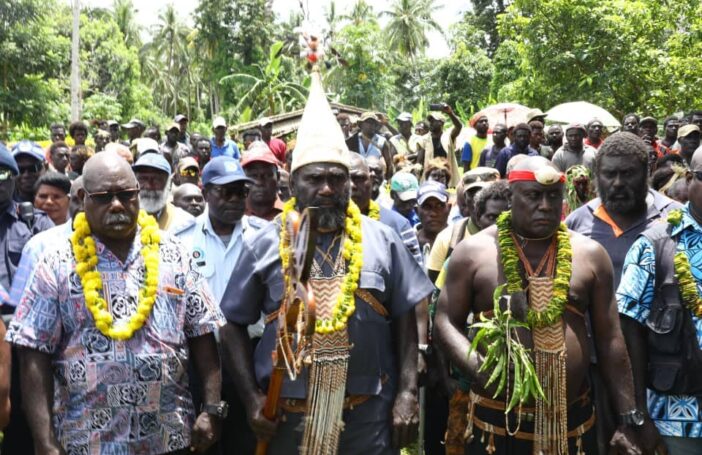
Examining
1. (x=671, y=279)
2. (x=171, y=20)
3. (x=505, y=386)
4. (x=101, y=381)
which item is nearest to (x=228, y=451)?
(x=101, y=381)

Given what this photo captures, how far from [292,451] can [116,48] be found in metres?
43.0

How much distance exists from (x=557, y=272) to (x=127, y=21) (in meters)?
62.4

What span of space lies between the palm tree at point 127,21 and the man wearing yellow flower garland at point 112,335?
5972cm

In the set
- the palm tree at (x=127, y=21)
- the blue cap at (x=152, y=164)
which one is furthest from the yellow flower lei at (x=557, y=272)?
the palm tree at (x=127, y=21)

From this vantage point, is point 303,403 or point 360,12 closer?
point 303,403

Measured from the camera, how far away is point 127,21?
62.1m

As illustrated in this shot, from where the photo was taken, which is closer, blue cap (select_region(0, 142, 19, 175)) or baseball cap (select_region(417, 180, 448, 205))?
blue cap (select_region(0, 142, 19, 175))

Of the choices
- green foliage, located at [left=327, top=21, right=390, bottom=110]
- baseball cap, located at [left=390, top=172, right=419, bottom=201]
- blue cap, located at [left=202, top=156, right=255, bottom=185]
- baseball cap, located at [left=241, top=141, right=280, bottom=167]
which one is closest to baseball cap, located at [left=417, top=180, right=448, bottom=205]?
baseball cap, located at [left=390, top=172, right=419, bottom=201]

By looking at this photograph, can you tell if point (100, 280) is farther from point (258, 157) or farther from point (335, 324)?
point (258, 157)

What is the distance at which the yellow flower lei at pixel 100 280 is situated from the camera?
12.5 feet

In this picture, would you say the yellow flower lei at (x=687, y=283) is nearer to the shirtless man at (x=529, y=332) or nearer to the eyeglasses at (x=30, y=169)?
the shirtless man at (x=529, y=332)

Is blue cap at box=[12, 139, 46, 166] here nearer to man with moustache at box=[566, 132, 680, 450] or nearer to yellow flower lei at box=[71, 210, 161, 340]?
yellow flower lei at box=[71, 210, 161, 340]

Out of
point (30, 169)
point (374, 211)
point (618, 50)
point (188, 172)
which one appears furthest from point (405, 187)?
point (618, 50)

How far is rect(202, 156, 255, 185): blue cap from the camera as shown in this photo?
560 cm
